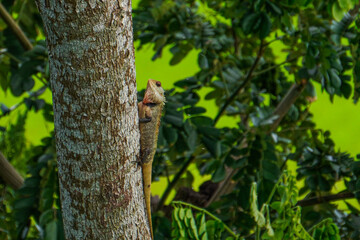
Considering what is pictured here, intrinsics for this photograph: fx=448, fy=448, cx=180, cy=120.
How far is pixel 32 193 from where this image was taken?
6.13 ft

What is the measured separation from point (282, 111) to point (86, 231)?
1.48m

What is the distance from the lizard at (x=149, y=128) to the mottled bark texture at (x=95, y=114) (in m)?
0.11

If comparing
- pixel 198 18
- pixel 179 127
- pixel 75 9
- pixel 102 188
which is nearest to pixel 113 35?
pixel 75 9

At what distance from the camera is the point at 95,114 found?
94cm

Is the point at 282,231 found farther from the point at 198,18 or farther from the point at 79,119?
the point at 198,18

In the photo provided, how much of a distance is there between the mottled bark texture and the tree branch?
1.16 m

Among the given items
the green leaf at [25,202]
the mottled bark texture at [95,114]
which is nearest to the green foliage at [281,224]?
the mottled bark texture at [95,114]

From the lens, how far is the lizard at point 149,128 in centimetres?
115

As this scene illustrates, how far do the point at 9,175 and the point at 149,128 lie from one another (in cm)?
115

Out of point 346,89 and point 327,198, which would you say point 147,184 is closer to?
point 327,198

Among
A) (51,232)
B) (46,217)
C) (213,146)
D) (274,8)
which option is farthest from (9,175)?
(274,8)

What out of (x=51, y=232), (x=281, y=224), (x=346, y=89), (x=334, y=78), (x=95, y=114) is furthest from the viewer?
(x=346, y=89)

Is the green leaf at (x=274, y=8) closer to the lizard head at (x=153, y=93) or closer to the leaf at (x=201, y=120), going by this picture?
the leaf at (x=201, y=120)

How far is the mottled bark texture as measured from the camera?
907 millimetres
